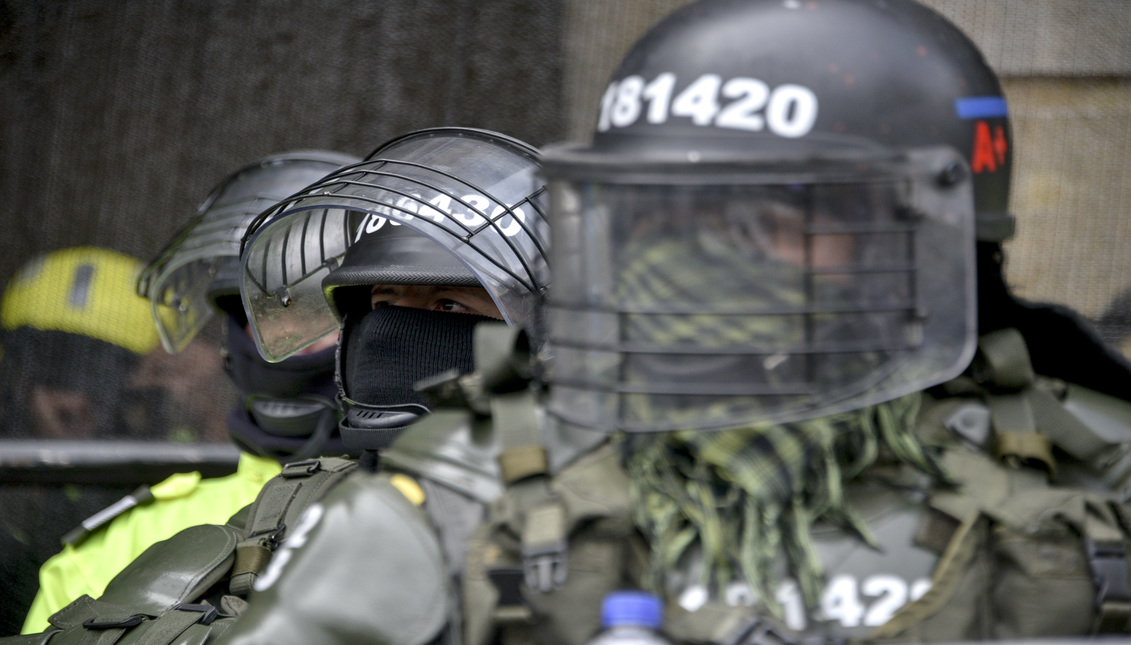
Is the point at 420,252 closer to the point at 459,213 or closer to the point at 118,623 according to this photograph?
the point at 459,213

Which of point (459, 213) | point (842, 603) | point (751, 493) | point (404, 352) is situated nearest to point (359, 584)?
point (751, 493)

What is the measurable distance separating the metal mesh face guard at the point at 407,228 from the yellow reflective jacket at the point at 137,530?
0.66 metres

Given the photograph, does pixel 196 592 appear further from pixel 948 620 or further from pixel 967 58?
pixel 967 58

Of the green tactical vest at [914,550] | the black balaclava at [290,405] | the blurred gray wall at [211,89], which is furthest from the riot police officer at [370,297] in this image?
the blurred gray wall at [211,89]

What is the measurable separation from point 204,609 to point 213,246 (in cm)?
136

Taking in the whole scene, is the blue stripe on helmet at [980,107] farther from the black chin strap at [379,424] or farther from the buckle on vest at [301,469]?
the buckle on vest at [301,469]

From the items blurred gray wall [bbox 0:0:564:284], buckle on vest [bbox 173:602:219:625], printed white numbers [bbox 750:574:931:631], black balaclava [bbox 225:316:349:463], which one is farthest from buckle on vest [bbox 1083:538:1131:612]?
blurred gray wall [bbox 0:0:564:284]

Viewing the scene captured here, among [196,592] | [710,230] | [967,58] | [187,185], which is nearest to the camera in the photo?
[710,230]

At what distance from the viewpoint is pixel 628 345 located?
131 cm

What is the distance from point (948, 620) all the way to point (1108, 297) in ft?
9.98

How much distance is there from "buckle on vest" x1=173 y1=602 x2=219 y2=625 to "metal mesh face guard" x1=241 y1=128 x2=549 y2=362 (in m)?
0.76

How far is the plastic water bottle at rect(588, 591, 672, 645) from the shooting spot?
1.16m

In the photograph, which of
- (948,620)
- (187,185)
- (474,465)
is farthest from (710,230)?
(187,185)

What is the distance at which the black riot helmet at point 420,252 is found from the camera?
226cm
